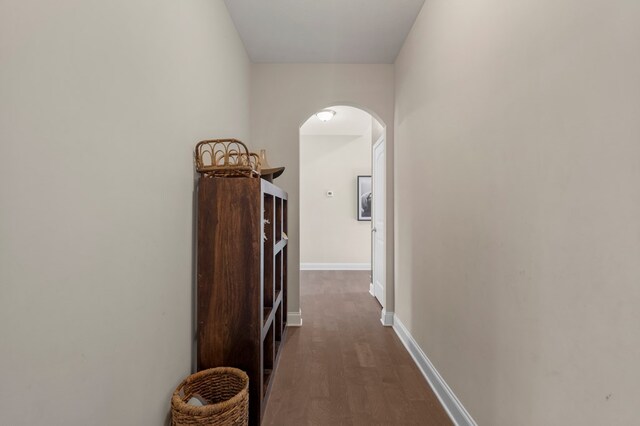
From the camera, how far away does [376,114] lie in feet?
10.7

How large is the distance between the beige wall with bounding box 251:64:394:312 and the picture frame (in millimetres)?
3078

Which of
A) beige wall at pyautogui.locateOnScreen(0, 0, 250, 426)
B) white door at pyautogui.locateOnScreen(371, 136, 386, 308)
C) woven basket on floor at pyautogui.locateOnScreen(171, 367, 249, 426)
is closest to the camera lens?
beige wall at pyautogui.locateOnScreen(0, 0, 250, 426)

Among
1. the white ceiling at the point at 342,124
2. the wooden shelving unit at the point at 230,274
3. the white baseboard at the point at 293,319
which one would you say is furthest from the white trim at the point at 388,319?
the white ceiling at the point at 342,124

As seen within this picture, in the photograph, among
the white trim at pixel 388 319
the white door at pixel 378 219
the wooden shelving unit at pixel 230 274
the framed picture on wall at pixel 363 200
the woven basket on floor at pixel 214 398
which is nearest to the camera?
the woven basket on floor at pixel 214 398

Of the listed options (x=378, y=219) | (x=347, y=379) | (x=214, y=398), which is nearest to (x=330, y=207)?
(x=378, y=219)

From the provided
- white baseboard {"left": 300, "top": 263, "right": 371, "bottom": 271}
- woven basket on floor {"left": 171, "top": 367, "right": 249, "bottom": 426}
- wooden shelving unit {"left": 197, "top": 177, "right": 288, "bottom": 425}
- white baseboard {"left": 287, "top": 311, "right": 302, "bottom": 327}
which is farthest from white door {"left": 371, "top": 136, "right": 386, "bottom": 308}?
woven basket on floor {"left": 171, "top": 367, "right": 249, "bottom": 426}

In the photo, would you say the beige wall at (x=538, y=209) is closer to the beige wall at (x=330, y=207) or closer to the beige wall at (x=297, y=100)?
the beige wall at (x=297, y=100)

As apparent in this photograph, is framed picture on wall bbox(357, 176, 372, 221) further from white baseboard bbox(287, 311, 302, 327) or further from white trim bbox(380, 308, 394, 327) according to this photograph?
white baseboard bbox(287, 311, 302, 327)

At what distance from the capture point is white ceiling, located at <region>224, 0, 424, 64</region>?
7.69 ft

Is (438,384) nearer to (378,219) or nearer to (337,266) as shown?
(378,219)

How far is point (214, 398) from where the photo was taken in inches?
61.1

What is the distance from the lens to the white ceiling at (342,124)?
492 centimetres

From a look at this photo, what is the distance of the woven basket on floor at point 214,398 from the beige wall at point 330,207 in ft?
15.8

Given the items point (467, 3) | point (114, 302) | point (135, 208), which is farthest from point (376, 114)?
point (114, 302)
